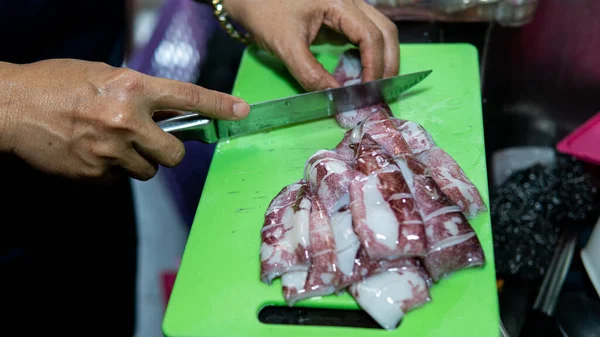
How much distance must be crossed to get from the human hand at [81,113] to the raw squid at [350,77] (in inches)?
22.4

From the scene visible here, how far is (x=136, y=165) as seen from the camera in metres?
1.78

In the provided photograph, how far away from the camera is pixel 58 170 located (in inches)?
66.9

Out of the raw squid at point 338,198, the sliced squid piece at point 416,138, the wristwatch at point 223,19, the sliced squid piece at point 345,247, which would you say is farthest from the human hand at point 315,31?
the sliced squid piece at point 345,247

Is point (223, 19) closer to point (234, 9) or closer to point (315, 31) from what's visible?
point (234, 9)

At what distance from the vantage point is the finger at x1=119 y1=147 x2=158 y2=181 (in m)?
1.73

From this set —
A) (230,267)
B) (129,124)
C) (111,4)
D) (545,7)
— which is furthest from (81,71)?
(545,7)

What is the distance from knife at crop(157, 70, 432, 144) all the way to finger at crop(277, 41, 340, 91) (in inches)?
3.0

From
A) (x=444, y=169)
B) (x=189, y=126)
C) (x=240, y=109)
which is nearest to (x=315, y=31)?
(x=240, y=109)

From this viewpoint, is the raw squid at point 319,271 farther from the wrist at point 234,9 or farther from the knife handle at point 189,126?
the wrist at point 234,9

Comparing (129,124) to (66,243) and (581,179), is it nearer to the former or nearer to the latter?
(66,243)

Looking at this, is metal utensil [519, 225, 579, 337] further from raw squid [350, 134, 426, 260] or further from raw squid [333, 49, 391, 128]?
raw squid [333, 49, 391, 128]

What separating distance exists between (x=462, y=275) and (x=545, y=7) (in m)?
1.54

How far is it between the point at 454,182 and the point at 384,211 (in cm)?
29

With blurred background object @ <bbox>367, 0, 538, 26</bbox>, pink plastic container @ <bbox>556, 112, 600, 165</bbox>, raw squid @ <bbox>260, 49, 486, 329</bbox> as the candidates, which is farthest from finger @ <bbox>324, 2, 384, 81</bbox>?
pink plastic container @ <bbox>556, 112, 600, 165</bbox>
